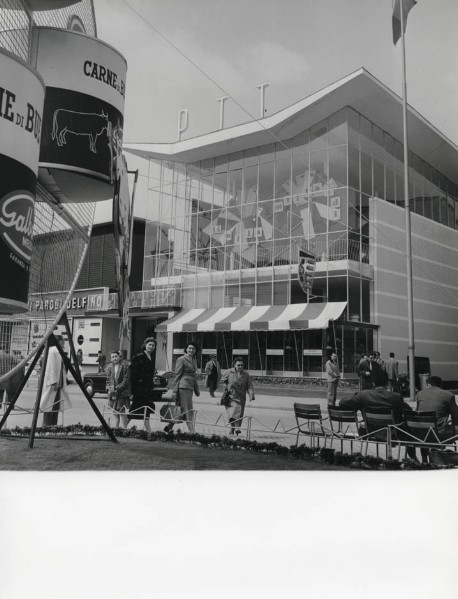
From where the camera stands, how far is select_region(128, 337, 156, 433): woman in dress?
157 inches

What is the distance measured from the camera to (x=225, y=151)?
4.50 meters

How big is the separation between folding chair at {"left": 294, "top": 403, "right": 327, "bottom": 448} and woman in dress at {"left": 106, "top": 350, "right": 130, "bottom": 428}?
1.26 meters

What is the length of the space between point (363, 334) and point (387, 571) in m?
1.86

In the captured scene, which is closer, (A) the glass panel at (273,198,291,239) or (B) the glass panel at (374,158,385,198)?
(B) the glass panel at (374,158,385,198)

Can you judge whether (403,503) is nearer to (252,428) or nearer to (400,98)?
(252,428)

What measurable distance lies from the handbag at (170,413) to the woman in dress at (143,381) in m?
0.09

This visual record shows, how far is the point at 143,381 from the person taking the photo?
4.16 m

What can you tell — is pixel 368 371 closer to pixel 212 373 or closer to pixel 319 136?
pixel 212 373

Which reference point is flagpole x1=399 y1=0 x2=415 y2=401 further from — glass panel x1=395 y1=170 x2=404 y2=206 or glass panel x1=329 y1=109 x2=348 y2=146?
glass panel x1=329 y1=109 x2=348 y2=146

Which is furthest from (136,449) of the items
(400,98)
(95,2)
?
(400,98)

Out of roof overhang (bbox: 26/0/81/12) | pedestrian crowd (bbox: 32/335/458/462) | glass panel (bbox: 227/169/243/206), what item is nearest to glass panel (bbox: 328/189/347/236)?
glass panel (bbox: 227/169/243/206)

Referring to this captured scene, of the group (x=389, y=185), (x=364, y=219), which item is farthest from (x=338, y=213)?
(x=389, y=185)

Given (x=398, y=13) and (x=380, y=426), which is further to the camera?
(x=398, y=13)

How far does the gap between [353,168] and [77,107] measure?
12.3ft
